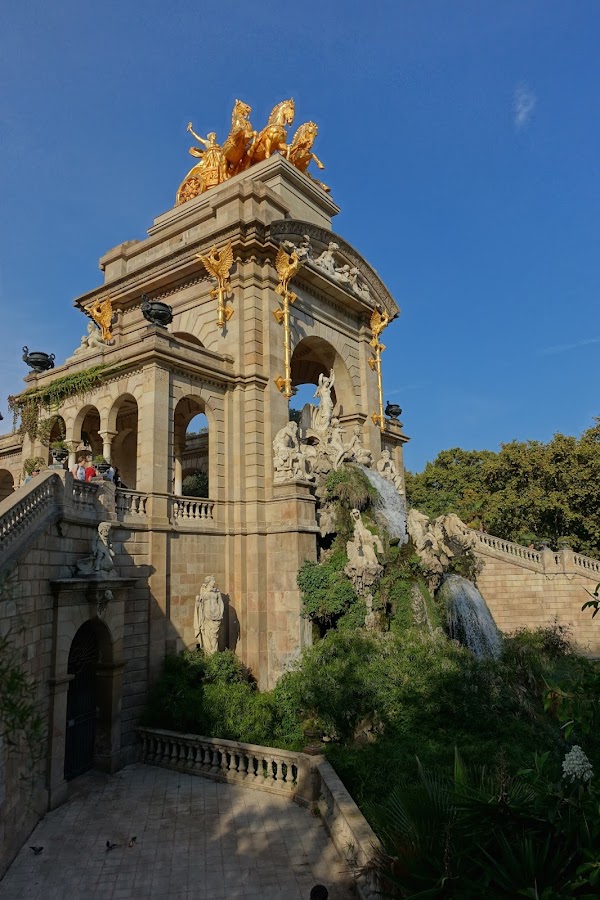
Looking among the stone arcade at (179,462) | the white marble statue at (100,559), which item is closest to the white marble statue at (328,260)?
the stone arcade at (179,462)

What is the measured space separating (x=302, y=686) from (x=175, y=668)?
3547 millimetres

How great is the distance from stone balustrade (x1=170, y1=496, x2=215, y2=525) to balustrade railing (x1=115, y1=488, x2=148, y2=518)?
1.02 m

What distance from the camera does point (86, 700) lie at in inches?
543

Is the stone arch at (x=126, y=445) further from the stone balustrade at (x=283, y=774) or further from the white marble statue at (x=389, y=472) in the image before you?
the stone balustrade at (x=283, y=774)

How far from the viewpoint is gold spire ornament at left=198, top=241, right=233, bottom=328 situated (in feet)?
67.5

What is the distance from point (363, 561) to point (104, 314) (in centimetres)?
1517

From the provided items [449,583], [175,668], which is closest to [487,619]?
[449,583]

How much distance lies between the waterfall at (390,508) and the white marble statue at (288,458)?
250 cm

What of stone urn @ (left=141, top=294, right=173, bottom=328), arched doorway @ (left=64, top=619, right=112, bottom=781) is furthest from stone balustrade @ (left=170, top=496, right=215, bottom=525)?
stone urn @ (left=141, top=294, right=173, bottom=328)

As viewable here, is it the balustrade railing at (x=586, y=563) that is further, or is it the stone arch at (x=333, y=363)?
the balustrade railing at (x=586, y=563)

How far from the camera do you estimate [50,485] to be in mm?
11984

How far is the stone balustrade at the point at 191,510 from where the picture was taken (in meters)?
17.4

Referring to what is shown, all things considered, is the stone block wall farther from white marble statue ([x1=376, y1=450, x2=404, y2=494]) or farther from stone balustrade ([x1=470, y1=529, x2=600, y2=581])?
white marble statue ([x1=376, y1=450, x2=404, y2=494])

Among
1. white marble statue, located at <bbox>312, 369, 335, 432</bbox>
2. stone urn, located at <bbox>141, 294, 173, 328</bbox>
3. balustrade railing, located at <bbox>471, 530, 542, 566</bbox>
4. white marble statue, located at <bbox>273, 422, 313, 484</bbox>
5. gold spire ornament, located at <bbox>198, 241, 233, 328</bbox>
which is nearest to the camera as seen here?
stone urn, located at <bbox>141, 294, 173, 328</bbox>
